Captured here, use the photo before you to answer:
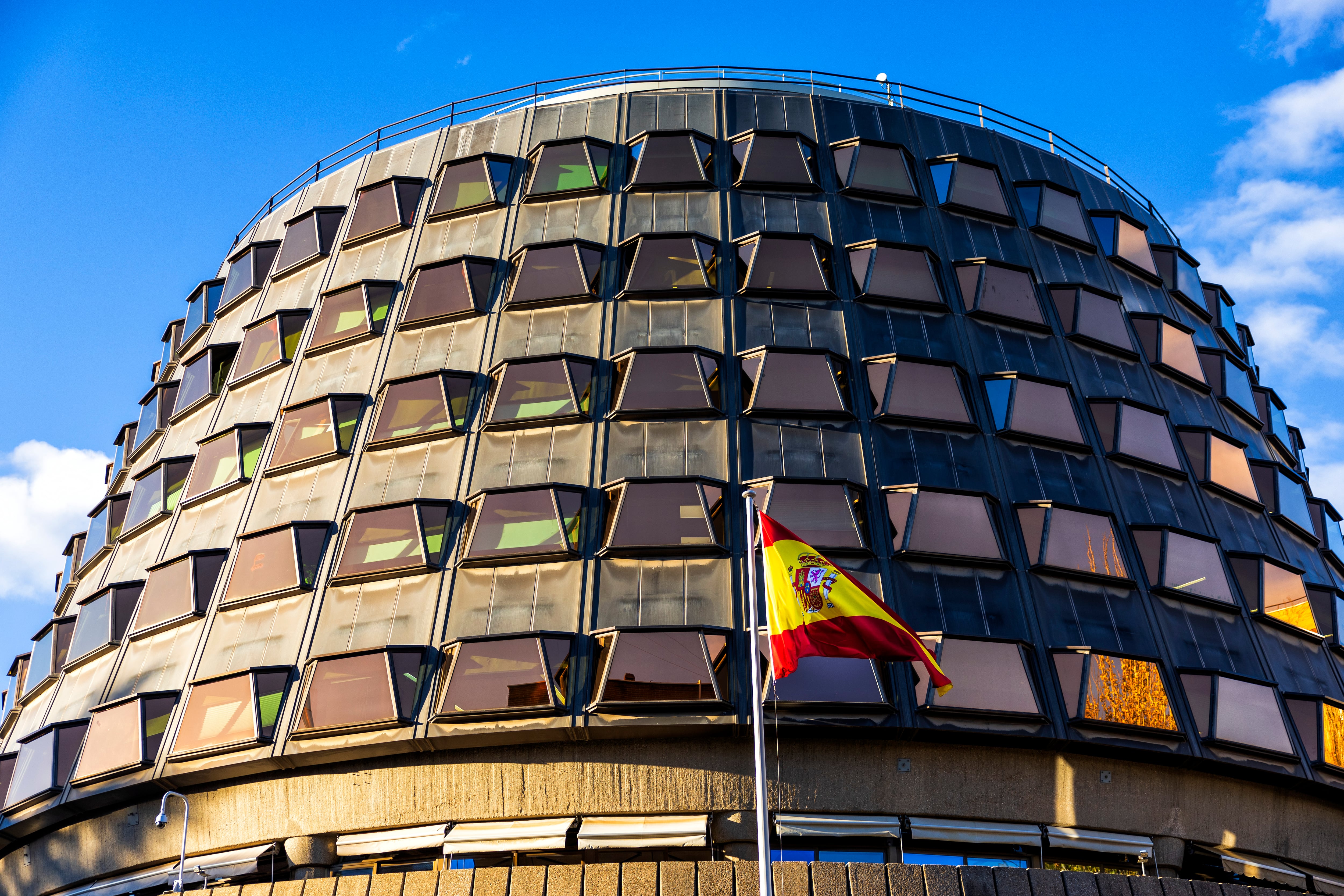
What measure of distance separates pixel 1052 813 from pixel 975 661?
348 centimetres

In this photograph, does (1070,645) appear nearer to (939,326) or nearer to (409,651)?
(939,326)

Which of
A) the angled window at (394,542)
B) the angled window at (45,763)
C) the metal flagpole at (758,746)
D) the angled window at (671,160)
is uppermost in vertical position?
the angled window at (671,160)

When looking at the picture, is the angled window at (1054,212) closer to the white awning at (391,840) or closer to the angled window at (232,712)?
the white awning at (391,840)

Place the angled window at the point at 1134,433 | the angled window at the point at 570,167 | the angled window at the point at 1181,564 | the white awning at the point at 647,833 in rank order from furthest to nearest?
the angled window at the point at 570,167, the angled window at the point at 1134,433, the angled window at the point at 1181,564, the white awning at the point at 647,833

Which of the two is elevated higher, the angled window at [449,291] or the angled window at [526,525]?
the angled window at [449,291]

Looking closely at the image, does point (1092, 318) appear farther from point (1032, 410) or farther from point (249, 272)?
point (249, 272)

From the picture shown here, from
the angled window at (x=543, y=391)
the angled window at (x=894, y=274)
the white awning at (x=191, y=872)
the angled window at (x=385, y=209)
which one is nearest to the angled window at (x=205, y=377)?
the angled window at (x=385, y=209)

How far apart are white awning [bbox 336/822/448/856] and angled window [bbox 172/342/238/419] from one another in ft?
52.6

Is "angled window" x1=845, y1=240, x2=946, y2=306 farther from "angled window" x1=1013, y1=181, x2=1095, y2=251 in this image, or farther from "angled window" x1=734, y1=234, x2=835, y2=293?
"angled window" x1=1013, y1=181, x2=1095, y2=251

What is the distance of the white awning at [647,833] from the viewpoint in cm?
2345

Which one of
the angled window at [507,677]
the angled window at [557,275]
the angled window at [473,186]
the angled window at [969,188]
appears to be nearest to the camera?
the angled window at [507,677]

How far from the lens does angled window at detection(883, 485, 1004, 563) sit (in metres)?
27.1

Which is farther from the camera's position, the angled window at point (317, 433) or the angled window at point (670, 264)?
the angled window at point (670, 264)

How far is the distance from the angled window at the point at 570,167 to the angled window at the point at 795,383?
26.3 ft
